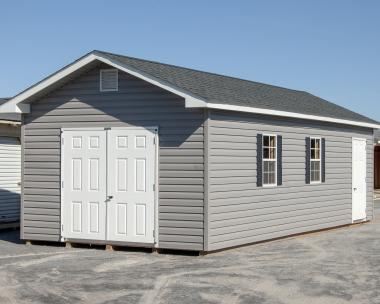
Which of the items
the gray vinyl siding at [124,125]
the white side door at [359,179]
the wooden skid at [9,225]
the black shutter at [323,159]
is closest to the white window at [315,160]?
the black shutter at [323,159]

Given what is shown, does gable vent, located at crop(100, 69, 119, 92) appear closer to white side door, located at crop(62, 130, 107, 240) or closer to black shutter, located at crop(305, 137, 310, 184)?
white side door, located at crop(62, 130, 107, 240)

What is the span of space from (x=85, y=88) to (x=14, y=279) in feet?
16.6

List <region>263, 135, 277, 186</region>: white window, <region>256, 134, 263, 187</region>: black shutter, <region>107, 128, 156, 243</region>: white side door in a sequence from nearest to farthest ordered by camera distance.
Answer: <region>107, 128, 156, 243</region>: white side door, <region>256, 134, 263, 187</region>: black shutter, <region>263, 135, 277, 186</region>: white window

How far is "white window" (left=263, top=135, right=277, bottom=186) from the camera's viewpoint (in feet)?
50.1

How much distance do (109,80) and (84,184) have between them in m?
2.20

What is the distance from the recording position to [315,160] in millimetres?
17344

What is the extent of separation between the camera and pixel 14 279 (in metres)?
10.8

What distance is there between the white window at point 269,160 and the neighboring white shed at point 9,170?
6.91 meters

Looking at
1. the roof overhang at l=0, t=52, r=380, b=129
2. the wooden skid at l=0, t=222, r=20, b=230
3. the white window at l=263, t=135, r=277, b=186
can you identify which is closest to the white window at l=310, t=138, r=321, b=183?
the roof overhang at l=0, t=52, r=380, b=129

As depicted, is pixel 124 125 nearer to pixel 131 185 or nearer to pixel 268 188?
pixel 131 185

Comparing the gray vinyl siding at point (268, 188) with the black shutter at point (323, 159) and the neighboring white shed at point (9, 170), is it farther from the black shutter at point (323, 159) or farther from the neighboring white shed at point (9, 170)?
the neighboring white shed at point (9, 170)

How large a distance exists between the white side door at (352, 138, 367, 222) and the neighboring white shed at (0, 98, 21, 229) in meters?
9.17

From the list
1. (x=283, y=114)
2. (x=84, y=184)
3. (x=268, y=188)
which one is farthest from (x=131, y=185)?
(x=283, y=114)

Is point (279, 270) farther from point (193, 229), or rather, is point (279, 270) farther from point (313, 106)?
point (313, 106)
